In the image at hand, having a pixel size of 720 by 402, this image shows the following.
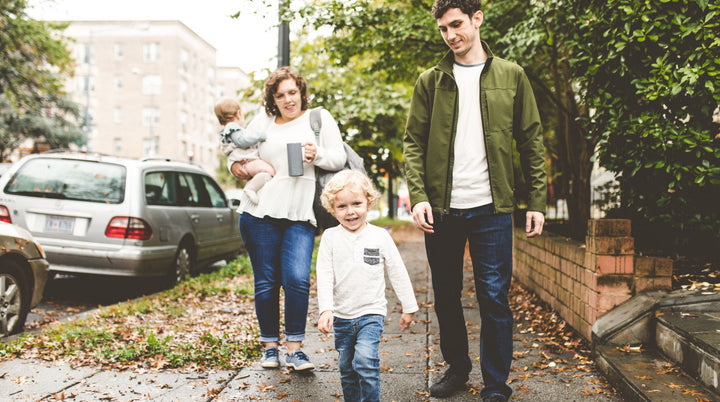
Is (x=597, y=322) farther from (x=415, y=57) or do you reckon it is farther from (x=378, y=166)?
(x=378, y=166)

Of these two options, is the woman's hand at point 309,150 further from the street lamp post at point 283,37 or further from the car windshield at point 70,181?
the street lamp post at point 283,37

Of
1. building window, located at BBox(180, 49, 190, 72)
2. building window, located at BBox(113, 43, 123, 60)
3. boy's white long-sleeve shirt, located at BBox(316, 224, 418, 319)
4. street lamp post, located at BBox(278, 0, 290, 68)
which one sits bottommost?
boy's white long-sleeve shirt, located at BBox(316, 224, 418, 319)

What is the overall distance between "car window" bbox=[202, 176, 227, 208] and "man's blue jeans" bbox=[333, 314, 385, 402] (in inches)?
260

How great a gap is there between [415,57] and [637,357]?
232 inches

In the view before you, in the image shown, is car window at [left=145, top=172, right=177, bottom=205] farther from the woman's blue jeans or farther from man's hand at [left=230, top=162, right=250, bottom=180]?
the woman's blue jeans

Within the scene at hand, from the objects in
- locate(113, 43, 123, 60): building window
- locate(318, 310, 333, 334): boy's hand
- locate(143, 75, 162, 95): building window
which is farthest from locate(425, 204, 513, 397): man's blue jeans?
locate(113, 43, 123, 60): building window

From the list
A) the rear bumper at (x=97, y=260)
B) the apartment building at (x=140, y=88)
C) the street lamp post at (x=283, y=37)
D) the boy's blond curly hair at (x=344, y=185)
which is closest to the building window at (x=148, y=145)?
the apartment building at (x=140, y=88)

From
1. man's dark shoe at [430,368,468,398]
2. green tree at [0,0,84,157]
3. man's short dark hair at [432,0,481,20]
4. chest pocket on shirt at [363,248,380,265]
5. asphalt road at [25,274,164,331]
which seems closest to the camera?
chest pocket on shirt at [363,248,380,265]

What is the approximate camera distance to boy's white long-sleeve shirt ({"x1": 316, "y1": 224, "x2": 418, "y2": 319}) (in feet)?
9.59

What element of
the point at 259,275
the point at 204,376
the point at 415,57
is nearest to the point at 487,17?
the point at 415,57

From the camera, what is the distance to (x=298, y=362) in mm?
3883

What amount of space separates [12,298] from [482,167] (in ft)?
14.0

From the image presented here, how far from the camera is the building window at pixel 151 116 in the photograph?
181 ft

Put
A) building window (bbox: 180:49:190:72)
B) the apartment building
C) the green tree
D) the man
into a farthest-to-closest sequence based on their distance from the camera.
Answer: building window (bbox: 180:49:190:72) → the apartment building → the green tree → the man
